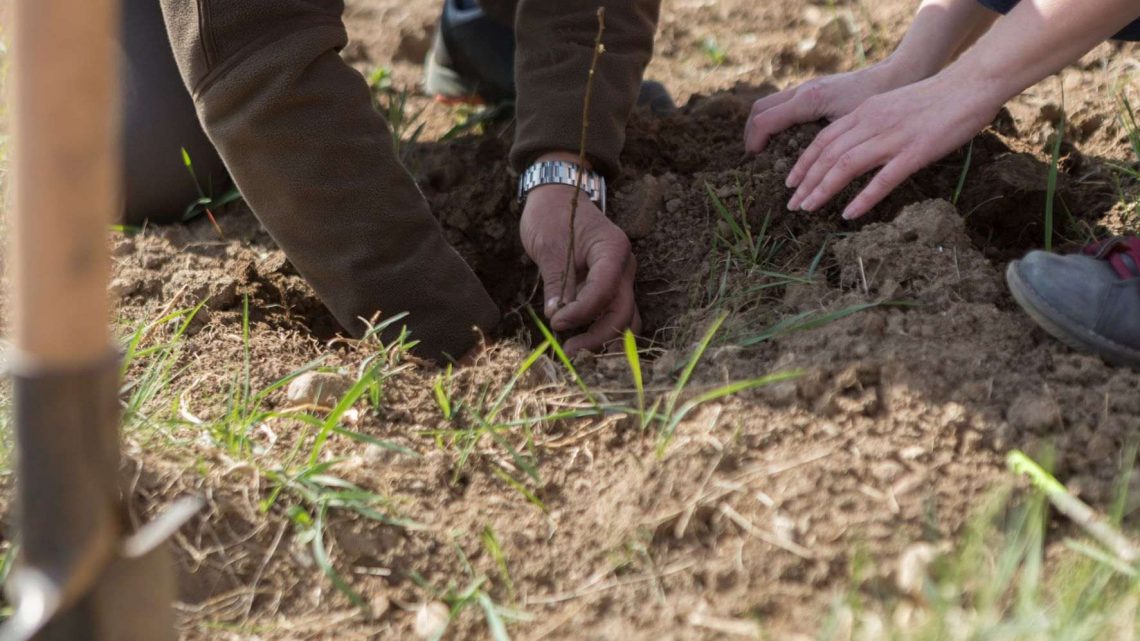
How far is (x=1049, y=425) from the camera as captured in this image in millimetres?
1367

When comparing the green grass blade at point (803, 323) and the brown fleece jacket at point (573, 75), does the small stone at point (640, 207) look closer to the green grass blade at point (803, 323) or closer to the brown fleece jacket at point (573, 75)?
the brown fleece jacket at point (573, 75)

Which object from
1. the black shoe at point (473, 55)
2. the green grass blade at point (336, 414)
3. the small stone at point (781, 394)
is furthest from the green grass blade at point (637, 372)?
the black shoe at point (473, 55)

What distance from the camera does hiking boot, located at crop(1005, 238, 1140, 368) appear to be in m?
1.52

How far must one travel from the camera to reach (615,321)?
6.10 ft

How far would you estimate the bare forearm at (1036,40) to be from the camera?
1.69 m

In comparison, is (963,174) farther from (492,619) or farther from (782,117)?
(492,619)

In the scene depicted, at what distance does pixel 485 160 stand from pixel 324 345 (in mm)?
655

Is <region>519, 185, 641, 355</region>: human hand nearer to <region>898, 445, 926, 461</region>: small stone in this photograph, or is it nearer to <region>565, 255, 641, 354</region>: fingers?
<region>565, 255, 641, 354</region>: fingers

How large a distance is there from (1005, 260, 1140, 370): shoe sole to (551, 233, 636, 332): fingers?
65 centimetres

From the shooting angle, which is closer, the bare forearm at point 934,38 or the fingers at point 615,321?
the fingers at point 615,321

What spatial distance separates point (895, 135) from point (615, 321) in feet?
1.92

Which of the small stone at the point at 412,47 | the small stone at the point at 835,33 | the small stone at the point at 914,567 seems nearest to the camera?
the small stone at the point at 914,567

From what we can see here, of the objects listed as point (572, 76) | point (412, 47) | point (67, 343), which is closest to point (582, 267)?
point (572, 76)

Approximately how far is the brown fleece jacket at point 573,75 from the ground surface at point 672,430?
0.16m
